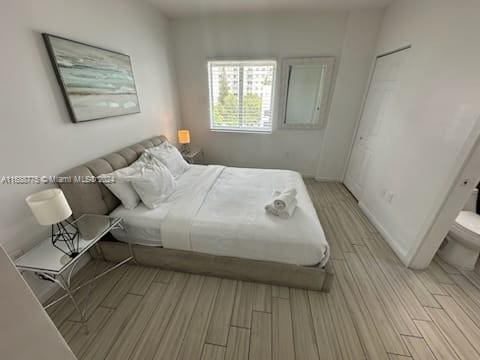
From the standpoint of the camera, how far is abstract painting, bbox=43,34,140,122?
1513mm

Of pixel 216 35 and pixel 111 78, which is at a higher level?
pixel 216 35

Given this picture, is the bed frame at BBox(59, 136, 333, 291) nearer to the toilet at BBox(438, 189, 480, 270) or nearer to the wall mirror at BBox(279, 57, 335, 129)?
the toilet at BBox(438, 189, 480, 270)

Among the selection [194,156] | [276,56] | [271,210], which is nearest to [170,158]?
[194,156]

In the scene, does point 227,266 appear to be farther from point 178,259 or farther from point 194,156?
point 194,156

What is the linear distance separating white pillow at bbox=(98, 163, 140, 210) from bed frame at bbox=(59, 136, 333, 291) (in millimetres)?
89

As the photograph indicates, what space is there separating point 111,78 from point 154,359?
2.45 m

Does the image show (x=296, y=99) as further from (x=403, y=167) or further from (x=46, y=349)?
(x=46, y=349)

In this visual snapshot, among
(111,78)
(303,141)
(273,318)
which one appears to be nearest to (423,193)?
(273,318)

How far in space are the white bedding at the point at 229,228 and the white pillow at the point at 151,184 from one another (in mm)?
77

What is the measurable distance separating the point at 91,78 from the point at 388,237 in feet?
11.4

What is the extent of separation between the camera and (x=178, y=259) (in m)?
1.68

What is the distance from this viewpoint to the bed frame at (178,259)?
154 cm

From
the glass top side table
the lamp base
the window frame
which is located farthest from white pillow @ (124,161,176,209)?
the window frame

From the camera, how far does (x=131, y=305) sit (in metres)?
1.51
